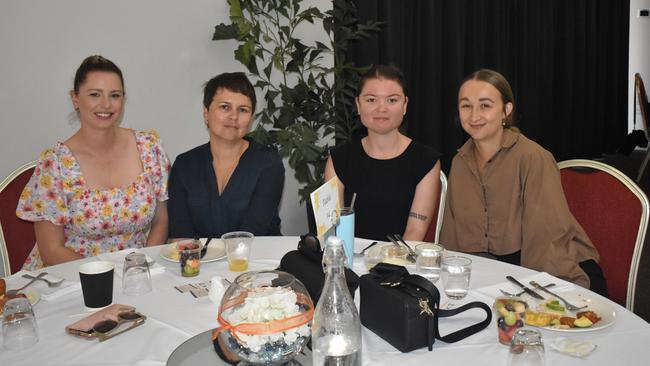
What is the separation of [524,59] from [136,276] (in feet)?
18.6

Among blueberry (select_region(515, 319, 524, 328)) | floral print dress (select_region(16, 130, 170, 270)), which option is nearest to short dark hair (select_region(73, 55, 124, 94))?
floral print dress (select_region(16, 130, 170, 270))

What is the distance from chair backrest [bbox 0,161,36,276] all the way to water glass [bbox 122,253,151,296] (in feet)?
3.01

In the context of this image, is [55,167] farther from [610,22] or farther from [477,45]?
[610,22]

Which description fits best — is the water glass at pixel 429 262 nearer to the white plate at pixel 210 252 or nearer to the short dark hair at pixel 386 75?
the white plate at pixel 210 252

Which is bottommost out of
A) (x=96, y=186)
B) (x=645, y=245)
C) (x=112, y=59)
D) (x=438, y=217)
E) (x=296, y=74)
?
(x=645, y=245)

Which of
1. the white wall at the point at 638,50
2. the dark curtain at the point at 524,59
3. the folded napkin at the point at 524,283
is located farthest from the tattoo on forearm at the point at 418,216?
the white wall at the point at 638,50

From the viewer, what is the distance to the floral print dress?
218cm

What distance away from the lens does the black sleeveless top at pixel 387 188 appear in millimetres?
2377

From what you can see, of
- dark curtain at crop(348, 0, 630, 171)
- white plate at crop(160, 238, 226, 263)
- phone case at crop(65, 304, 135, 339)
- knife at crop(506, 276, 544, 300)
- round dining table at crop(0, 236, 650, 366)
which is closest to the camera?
round dining table at crop(0, 236, 650, 366)

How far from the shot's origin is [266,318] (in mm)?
1027

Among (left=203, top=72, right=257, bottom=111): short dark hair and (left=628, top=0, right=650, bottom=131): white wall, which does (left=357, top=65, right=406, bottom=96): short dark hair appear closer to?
(left=203, top=72, right=257, bottom=111): short dark hair

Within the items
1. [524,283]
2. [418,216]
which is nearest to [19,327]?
[524,283]

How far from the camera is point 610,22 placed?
7.66m

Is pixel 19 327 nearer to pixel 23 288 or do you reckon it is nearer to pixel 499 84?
pixel 23 288
